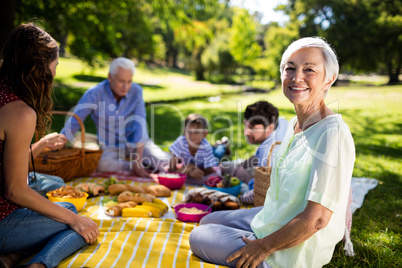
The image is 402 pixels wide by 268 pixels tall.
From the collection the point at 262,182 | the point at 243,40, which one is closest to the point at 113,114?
the point at 262,182

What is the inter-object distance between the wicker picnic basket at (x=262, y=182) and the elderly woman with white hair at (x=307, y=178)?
1.02 m

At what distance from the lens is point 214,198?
3.32 metres

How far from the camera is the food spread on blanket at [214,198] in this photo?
10.7 ft

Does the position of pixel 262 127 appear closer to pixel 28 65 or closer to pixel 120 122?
pixel 120 122

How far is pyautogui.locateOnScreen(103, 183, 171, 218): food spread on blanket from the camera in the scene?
3195 mm

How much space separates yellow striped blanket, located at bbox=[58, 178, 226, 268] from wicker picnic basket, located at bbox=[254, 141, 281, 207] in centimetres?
70

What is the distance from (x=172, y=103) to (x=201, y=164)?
10347 mm

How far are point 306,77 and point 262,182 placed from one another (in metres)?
1.52

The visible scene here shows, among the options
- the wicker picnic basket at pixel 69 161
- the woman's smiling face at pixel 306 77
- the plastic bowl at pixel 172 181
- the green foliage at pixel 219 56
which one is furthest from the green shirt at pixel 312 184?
the green foliage at pixel 219 56

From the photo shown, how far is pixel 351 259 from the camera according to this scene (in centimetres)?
250

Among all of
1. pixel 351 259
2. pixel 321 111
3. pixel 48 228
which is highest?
pixel 321 111

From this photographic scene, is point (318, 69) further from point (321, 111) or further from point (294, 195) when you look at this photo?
point (294, 195)

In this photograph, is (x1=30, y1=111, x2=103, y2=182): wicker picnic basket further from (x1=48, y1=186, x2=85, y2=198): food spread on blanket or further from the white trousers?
the white trousers

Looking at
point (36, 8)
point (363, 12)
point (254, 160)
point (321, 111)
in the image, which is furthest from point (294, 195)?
point (363, 12)
